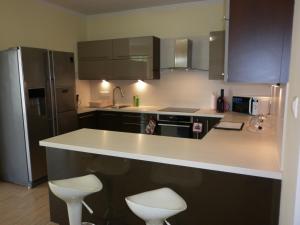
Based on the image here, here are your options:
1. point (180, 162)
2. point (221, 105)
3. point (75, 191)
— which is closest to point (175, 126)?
point (221, 105)

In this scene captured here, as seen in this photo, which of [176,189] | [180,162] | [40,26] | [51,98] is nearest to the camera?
[180,162]

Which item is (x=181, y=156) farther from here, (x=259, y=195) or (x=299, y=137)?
(x=299, y=137)

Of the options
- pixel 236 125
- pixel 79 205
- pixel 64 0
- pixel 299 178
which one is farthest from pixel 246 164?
pixel 64 0

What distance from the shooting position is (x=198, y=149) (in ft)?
6.17

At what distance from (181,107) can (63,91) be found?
2.06 meters

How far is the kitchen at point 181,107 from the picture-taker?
156cm

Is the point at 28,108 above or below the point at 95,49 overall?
below

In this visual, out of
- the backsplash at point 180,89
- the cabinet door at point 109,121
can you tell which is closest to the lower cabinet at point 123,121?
the cabinet door at point 109,121

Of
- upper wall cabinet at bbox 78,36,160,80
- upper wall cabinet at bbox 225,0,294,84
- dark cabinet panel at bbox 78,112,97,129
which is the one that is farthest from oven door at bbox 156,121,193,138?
upper wall cabinet at bbox 225,0,294,84

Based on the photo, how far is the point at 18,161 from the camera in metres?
3.36

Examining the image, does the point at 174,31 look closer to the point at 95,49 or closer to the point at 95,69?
the point at 95,49

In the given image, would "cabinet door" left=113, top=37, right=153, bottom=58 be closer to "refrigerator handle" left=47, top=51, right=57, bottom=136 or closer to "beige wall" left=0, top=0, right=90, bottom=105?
"beige wall" left=0, top=0, right=90, bottom=105

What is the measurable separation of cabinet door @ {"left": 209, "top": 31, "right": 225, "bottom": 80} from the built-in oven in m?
0.80

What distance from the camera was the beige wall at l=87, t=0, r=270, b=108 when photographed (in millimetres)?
4152
